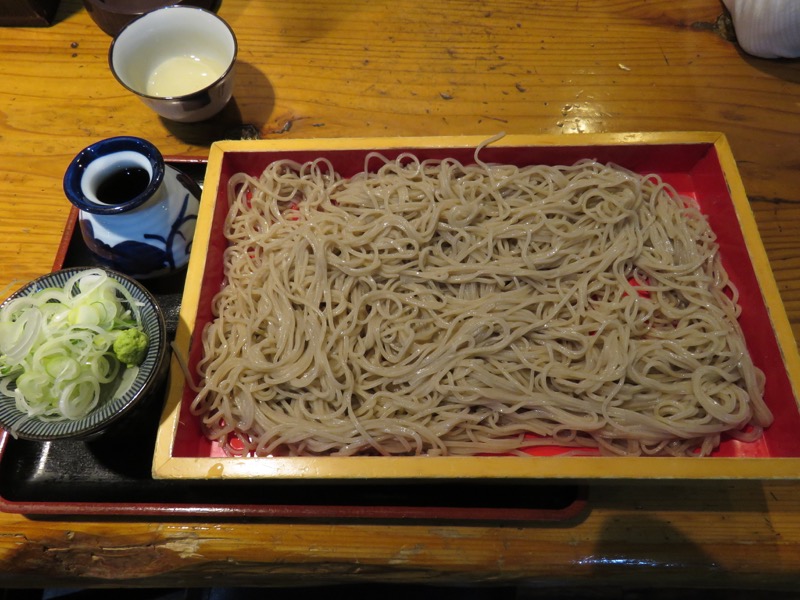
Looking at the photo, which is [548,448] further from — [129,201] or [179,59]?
[179,59]

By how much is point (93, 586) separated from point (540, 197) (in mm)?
1970

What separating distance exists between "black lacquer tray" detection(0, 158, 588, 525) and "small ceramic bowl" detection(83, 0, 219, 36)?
1827 millimetres

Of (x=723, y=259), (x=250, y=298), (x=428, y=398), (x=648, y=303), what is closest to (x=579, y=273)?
(x=648, y=303)

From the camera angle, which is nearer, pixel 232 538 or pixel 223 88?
pixel 232 538

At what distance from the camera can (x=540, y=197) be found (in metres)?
1.86

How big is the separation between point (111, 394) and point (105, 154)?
80cm

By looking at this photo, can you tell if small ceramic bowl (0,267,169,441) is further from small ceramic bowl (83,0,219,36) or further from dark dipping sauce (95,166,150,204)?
small ceramic bowl (83,0,219,36)

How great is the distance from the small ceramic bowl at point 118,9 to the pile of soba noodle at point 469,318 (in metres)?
1.14

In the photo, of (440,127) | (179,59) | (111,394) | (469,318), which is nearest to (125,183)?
(111,394)

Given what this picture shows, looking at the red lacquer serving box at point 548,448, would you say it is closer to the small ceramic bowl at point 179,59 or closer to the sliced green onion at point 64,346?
the sliced green onion at point 64,346

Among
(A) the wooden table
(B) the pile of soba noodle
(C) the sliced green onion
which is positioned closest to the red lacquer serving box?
(B) the pile of soba noodle

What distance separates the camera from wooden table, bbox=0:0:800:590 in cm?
155

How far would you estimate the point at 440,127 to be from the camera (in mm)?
2336

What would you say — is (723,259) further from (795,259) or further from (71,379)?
(71,379)
